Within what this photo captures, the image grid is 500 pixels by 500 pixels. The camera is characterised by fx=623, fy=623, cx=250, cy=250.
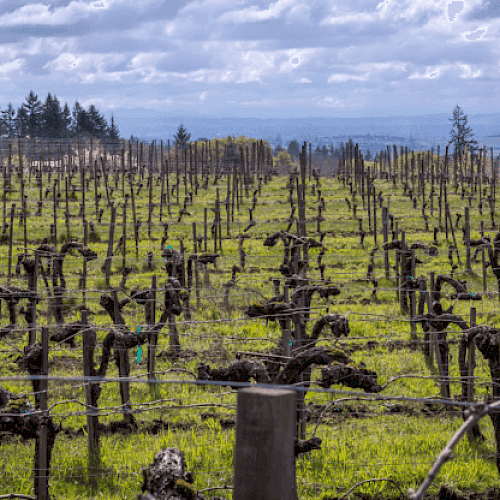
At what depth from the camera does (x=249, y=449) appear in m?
2.02

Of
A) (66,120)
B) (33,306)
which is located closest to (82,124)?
(66,120)

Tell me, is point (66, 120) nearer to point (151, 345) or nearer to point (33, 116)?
point (33, 116)

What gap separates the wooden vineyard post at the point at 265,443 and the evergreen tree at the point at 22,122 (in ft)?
273

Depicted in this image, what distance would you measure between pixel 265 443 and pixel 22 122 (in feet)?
279

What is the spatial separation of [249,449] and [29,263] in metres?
8.25

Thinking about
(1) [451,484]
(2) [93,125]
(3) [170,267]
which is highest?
(2) [93,125]

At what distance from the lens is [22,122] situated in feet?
263

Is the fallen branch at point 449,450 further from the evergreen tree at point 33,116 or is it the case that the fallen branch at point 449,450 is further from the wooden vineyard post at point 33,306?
the evergreen tree at point 33,116

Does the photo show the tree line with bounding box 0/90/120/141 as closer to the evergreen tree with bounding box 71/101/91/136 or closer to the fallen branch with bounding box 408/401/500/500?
the evergreen tree with bounding box 71/101/91/136

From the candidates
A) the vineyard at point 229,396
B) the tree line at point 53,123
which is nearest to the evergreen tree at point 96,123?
the tree line at point 53,123

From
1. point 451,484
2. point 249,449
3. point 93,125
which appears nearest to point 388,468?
point 451,484

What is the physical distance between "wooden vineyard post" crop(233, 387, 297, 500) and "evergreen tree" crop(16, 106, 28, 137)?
83205 millimetres

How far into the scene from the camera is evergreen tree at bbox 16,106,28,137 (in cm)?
7962

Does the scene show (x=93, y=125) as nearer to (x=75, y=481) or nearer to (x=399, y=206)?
(x=399, y=206)
